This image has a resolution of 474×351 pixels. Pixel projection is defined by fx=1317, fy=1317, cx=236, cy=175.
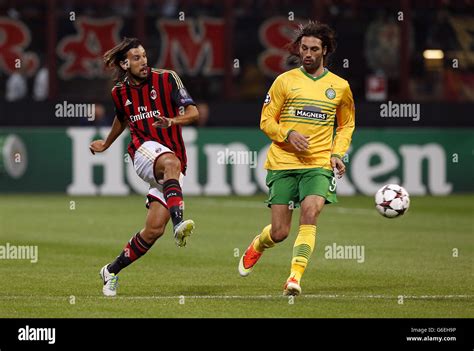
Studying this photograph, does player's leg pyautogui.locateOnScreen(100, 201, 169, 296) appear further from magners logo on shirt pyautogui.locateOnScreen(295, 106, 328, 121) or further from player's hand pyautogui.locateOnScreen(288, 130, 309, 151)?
magners logo on shirt pyautogui.locateOnScreen(295, 106, 328, 121)

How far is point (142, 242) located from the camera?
37.1ft

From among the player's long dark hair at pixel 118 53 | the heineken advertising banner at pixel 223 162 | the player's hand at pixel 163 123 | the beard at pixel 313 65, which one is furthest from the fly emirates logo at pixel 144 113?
the heineken advertising banner at pixel 223 162

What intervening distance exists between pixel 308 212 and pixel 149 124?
156 cm

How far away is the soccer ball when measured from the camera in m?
13.9

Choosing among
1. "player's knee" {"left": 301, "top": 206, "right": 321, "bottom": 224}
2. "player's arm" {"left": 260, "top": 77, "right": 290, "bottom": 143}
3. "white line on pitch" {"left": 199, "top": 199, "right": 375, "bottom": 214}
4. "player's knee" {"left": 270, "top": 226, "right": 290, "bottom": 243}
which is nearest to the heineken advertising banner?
"white line on pitch" {"left": 199, "top": 199, "right": 375, "bottom": 214}

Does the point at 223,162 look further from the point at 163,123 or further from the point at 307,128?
the point at 163,123

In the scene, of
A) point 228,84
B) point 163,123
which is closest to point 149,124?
point 163,123

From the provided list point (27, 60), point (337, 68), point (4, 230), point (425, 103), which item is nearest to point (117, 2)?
point (27, 60)

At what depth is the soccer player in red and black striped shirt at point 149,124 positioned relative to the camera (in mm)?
11164

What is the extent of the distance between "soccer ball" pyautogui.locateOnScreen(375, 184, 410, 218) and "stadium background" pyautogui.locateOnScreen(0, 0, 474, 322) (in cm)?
1020

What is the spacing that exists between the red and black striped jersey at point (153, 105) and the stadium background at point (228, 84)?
42.1 ft
